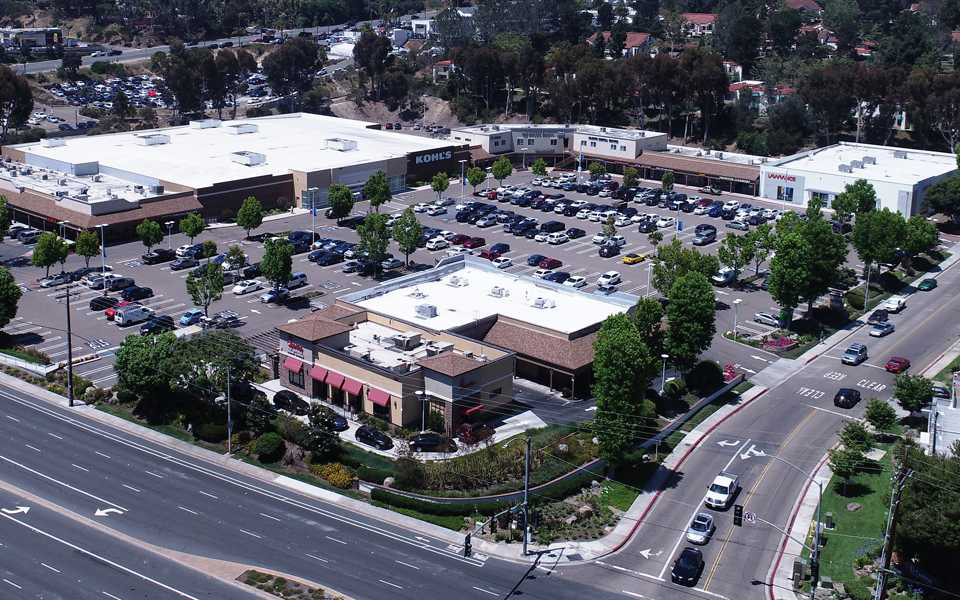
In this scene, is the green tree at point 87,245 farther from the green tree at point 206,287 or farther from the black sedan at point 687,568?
the black sedan at point 687,568

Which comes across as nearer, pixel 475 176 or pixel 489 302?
pixel 489 302

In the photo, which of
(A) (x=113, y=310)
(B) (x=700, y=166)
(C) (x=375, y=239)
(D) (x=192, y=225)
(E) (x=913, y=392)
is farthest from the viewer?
(B) (x=700, y=166)

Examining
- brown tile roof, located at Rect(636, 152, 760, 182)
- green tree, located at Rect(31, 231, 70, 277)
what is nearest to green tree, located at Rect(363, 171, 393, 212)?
green tree, located at Rect(31, 231, 70, 277)

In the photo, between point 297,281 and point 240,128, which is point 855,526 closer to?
point 297,281

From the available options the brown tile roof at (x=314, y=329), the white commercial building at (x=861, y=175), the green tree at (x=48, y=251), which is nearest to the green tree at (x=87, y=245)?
the green tree at (x=48, y=251)

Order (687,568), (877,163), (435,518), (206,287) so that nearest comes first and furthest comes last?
(687,568) < (435,518) < (206,287) < (877,163)

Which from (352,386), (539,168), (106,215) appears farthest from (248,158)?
(352,386)

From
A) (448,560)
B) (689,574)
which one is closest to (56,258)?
(448,560)
